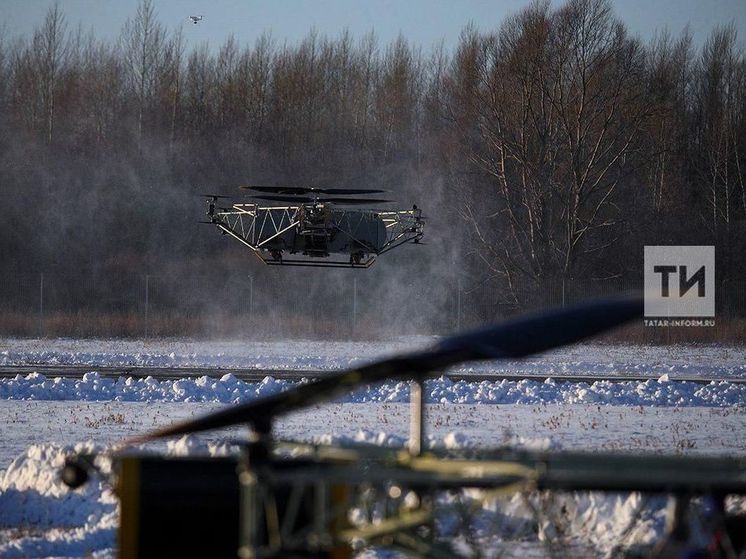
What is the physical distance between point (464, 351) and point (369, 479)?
0.79 metres

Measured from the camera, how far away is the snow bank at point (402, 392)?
19812 mm

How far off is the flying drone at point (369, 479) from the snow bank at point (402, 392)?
13539 millimetres

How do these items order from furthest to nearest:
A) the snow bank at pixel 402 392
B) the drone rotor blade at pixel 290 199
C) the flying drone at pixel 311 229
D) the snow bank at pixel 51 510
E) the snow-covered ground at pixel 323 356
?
the snow-covered ground at pixel 323 356
the flying drone at pixel 311 229
the drone rotor blade at pixel 290 199
the snow bank at pixel 402 392
the snow bank at pixel 51 510

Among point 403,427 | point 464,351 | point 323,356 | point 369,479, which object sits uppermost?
point 464,351

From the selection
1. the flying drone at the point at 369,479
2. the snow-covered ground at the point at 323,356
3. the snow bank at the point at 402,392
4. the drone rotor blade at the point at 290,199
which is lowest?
the snow bank at the point at 402,392

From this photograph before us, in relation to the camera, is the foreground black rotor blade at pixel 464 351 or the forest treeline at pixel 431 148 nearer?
the foreground black rotor blade at pixel 464 351

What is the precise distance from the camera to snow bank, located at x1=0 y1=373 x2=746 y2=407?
19812 millimetres

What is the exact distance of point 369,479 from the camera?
4.16m

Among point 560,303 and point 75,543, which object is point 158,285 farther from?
point 75,543

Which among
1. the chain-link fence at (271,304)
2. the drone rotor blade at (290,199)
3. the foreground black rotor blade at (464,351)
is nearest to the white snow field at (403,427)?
the foreground black rotor blade at (464,351)

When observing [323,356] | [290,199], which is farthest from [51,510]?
[323,356]

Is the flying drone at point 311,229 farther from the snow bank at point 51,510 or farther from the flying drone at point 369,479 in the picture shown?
the flying drone at point 369,479

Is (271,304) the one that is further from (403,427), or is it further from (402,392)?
(403,427)

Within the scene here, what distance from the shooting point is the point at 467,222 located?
5259cm
